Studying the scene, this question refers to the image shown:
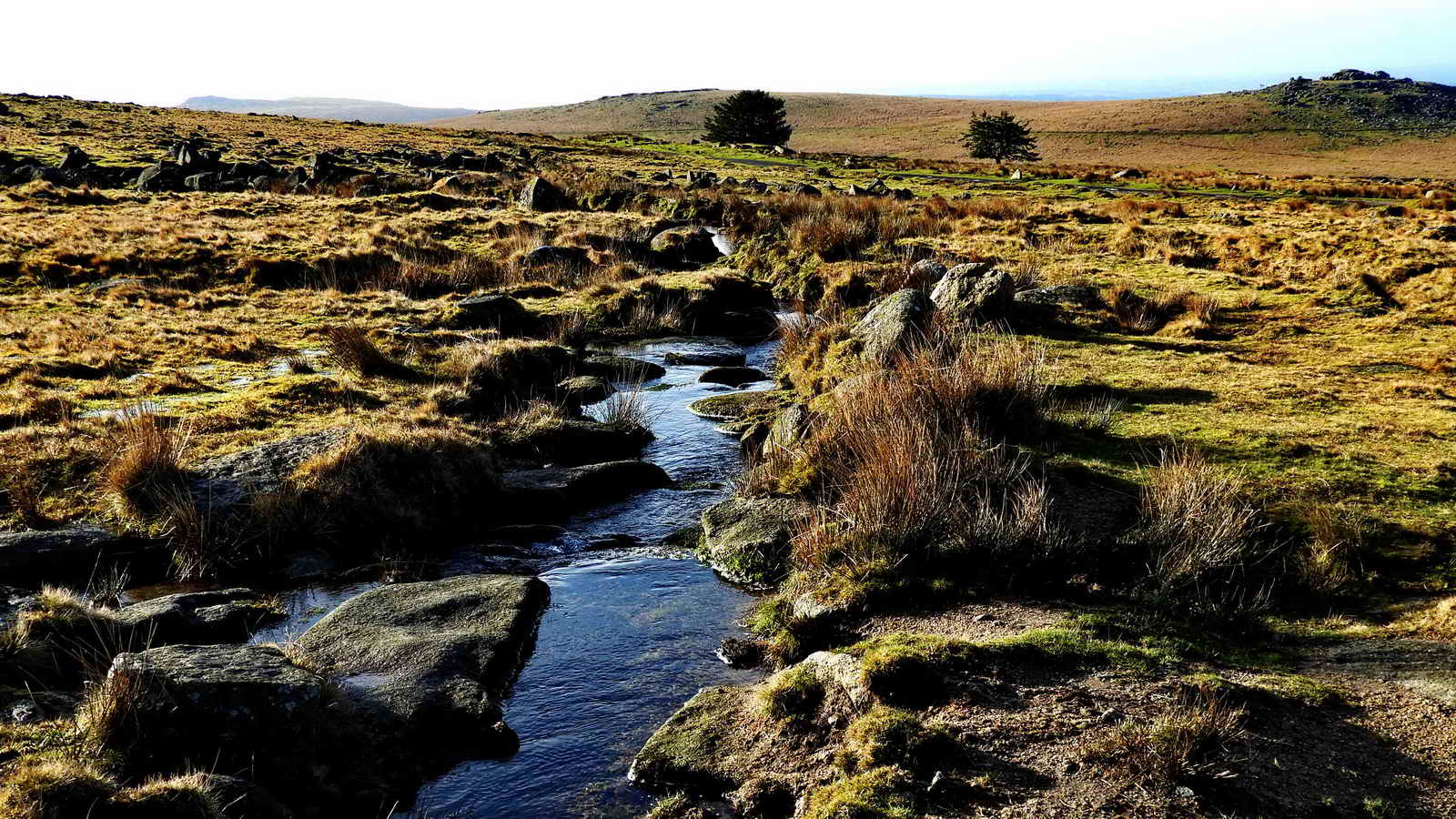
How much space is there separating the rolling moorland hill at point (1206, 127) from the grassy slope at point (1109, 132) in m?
0.17

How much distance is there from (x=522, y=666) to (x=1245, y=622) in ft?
18.8

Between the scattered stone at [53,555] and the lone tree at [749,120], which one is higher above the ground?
the lone tree at [749,120]

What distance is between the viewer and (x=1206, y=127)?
11256 centimetres

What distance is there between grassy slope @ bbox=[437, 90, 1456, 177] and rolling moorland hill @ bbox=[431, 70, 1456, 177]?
17cm

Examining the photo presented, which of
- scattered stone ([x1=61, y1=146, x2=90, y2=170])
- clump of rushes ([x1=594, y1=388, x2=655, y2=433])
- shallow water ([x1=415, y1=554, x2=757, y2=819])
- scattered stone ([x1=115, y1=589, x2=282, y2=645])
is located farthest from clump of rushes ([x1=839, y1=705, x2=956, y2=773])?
scattered stone ([x1=61, y1=146, x2=90, y2=170])

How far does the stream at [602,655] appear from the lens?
638 centimetres

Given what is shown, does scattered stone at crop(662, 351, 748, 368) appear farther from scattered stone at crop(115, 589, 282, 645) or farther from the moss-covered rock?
scattered stone at crop(115, 589, 282, 645)

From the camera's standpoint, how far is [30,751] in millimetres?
5680

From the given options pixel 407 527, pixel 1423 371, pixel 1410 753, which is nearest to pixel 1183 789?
pixel 1410 753

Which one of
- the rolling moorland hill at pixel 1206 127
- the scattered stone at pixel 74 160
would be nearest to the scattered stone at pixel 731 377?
the scattered stone at pixel 74 160

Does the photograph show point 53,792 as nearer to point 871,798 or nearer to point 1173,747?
point 871,798

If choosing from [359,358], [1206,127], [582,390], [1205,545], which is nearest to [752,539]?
[1205,545]

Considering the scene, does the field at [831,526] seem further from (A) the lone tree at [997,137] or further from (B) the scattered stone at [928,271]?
(A) the lone tree at [997,137]

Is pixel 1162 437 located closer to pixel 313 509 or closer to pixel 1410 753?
pixel 1410 753
